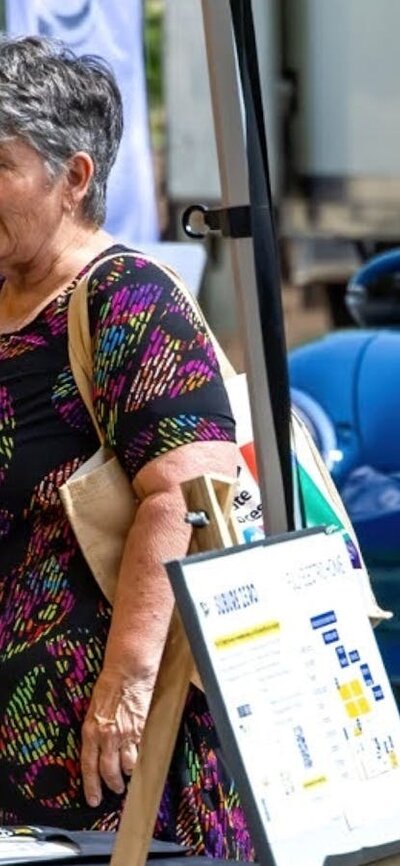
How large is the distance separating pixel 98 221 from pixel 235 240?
42cm

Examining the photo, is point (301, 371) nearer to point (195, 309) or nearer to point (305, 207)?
point (195, 309)

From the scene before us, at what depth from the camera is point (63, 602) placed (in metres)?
2.88

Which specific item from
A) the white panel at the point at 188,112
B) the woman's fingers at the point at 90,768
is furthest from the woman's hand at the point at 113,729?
the white panel at the point at 188,112

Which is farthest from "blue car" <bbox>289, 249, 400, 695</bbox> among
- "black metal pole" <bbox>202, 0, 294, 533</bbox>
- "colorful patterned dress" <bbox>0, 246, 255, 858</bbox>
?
"black metal pole" <bbox>202, 0, 294, 533</bbox>

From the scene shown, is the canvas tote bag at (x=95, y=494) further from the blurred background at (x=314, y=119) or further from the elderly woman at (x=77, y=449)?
the blurred background at (x=314, y=119)

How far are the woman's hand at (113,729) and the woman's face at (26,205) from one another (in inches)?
24.0

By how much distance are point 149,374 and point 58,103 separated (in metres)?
A: 0.40

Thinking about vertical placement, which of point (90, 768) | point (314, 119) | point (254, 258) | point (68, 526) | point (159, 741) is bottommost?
point (314, 119)

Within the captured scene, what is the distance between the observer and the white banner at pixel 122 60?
4953mm

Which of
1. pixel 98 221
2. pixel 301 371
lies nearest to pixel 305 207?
pixel 301 371

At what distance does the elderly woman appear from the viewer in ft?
9.11

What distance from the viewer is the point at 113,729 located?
2730mm

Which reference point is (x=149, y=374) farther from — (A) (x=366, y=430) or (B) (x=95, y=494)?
(A) (x=366, y=430)

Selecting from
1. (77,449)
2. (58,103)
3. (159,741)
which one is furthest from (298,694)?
(58,103)
